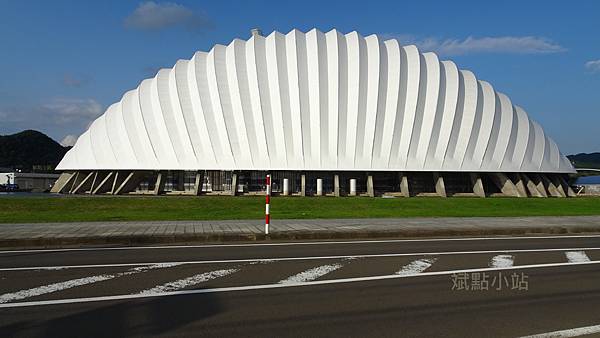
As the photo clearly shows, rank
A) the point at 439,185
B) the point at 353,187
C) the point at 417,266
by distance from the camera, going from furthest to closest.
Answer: the point at 439,185 → the point at 353,187 → the point at 417,266

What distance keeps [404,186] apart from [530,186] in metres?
13.6

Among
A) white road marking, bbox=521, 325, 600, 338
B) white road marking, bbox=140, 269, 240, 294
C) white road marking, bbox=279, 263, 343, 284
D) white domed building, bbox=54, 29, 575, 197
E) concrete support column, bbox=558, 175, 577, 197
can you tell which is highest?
white domed building, bbox=54, 29, 575, 197

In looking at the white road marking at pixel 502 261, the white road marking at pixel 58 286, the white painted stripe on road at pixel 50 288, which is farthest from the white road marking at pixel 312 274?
the white road marking at pixel 502 261

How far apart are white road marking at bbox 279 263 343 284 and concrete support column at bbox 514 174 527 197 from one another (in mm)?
41488

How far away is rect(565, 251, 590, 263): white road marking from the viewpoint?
10227mm

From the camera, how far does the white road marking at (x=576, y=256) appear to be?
10.2m

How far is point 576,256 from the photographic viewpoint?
10.9 meters

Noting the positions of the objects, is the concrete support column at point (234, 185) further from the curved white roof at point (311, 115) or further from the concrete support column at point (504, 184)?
the concrete support column at point (504, 184)

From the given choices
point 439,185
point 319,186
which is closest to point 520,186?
point 439,185

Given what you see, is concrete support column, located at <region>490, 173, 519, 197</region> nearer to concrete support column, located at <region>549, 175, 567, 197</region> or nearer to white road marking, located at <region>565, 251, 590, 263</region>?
concrete support column, located at <region>549, 175, 567, 197</region>

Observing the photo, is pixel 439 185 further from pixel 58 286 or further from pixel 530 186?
pixel 58 286

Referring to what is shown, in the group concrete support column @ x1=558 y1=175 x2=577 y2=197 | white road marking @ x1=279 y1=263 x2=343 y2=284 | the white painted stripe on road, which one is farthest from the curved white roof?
the white painted stripe on road

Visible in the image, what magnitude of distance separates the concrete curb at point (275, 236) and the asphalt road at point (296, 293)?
55.1 inches

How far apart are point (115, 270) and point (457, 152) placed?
4014 cm
